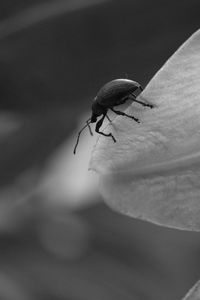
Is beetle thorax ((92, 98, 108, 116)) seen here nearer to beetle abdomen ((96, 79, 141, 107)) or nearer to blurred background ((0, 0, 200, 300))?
beetle abdomen ((96, 79, 141, 107))

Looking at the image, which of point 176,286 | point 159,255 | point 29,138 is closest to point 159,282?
point 176,286

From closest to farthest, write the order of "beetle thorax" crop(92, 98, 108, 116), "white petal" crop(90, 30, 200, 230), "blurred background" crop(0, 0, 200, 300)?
"white petal" crop(90, 30, 200, 230) < "beetle thorax" crop(92, 98, 108, 116) < "blurred background" crop(0, 0, 200, 300)

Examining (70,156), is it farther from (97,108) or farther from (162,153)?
(162,153)

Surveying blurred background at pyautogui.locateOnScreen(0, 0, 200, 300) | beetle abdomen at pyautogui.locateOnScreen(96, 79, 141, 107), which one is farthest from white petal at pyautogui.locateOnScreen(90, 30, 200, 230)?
blurred background at pyautogui.locateOnScreen(0, 0, 200, 300)

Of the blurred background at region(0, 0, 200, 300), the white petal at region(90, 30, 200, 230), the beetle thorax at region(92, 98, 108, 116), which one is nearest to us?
the white petal at region(90, 30, 200, 230)

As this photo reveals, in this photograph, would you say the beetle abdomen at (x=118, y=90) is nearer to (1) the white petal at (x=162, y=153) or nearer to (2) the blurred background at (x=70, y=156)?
(1) the white petal at (x=162, y=153)

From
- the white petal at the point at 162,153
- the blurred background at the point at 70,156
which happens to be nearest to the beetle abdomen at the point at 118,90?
the white petal at the point at 162,153
